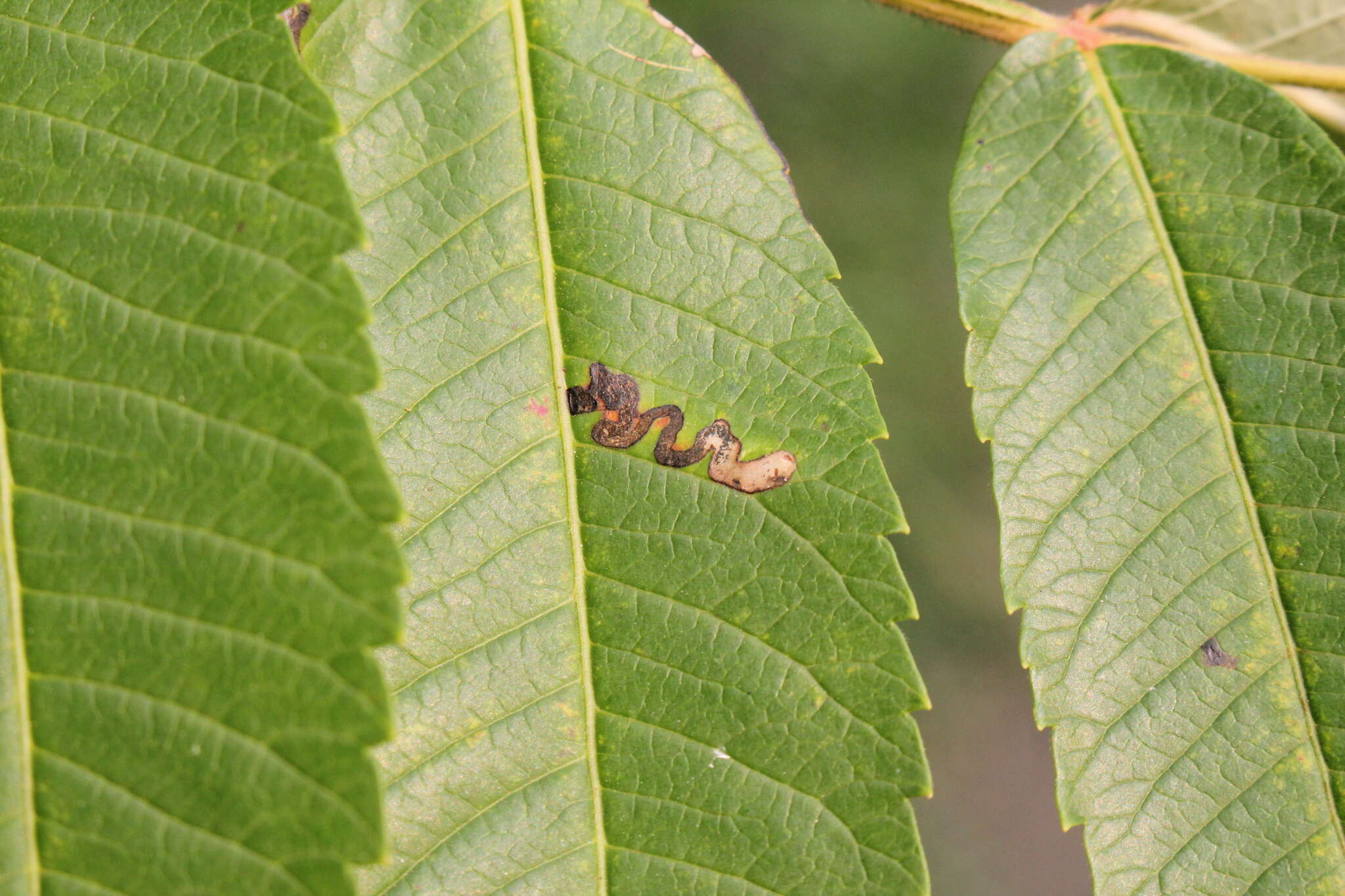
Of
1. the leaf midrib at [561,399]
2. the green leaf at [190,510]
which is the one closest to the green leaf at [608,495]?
the leaf midrib at [561,399]

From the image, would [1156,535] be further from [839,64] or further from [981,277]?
[839,64]

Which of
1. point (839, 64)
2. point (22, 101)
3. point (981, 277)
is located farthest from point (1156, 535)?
point (839, 64)

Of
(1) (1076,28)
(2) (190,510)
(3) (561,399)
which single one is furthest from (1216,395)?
(2) (190,510)

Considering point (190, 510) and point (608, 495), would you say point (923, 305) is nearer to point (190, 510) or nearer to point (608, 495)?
point (608, 495)

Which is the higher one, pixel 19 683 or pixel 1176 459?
pixel 1176 459

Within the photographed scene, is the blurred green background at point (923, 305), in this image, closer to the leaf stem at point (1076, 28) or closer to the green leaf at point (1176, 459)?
the leaf stem at point (1076, 28)

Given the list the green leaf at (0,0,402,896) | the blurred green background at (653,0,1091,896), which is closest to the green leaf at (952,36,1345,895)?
the green leaf at (0,0,402,896)

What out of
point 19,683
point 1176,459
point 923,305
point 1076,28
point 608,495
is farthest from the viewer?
point 923,305
